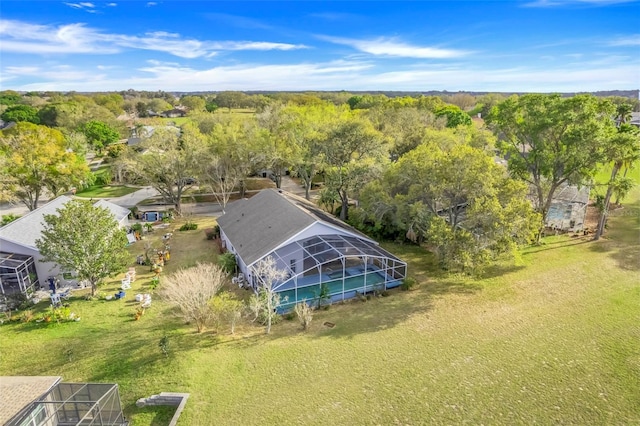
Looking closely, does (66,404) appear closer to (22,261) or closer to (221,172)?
(22,261)

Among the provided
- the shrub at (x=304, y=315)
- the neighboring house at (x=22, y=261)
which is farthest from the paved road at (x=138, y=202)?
the shrub at (x=304, y=315)

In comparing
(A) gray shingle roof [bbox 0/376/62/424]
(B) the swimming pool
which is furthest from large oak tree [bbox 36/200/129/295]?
(B) the swimming pool

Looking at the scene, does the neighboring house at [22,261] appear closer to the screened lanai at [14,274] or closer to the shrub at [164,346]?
the screened lanai at [14,274]

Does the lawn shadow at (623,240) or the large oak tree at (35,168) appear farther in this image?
the large oak tree at (35,168)

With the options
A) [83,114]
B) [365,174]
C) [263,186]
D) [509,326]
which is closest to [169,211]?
[263,186]

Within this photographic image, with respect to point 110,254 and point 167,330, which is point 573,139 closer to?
point 167,330

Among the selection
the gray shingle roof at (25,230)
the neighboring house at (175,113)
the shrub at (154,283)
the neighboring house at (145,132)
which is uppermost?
the neighboring house at (175,113)
